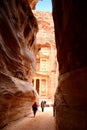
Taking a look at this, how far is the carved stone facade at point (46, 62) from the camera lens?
43.7 m

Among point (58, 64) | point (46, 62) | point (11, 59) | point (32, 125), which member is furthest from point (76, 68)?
point (46, 62)

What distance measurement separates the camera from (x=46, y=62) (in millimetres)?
47938

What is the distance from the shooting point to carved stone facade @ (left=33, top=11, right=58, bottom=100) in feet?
143

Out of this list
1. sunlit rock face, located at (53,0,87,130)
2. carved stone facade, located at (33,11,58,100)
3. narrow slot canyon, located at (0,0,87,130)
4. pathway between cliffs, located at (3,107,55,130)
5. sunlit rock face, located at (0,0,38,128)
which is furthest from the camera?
carved stone facade, located at (33,11,58,100)

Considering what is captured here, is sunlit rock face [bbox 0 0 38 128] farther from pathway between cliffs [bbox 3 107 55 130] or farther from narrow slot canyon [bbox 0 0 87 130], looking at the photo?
pathway between cliffs [bbox 3 107 55 130]

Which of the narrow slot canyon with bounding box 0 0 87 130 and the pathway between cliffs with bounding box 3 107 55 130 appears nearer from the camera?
the narrow slot canyon with bounding box 0 0 87 130

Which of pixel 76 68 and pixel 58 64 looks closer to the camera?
pixel 76 68

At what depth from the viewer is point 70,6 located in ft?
21.0

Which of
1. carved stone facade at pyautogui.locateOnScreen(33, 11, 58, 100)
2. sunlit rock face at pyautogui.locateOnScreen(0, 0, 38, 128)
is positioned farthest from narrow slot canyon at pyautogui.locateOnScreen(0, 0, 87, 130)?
carved stone facade at pyautogui.locateOnScreen(33, 11, 58, 100)

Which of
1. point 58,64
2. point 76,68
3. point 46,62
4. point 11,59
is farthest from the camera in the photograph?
point 46,62

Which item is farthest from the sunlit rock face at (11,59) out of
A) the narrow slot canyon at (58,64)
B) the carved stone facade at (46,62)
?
the carved stone facade at (46,62)

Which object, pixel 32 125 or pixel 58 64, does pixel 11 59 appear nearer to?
pixel 58 64

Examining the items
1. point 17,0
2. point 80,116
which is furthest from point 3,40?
point 80,116

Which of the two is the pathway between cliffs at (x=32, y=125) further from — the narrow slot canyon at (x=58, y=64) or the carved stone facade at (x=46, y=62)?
the carved stone facade at (x=46, y=62)
